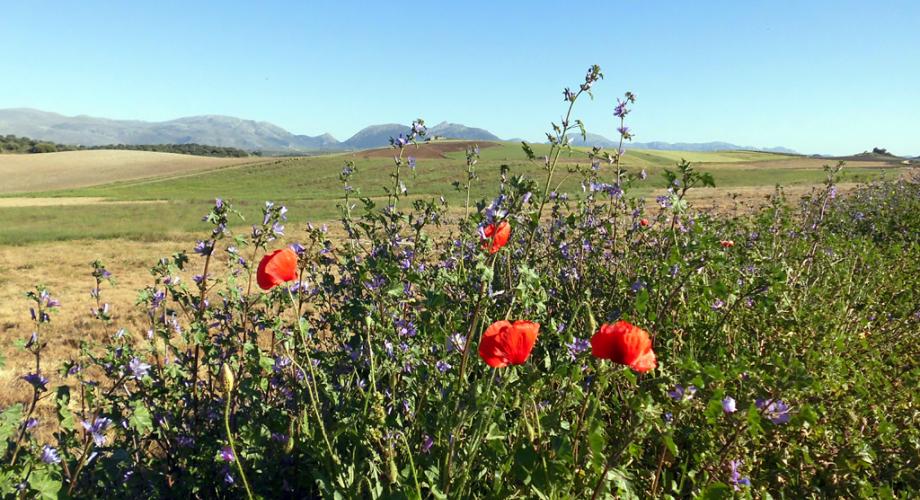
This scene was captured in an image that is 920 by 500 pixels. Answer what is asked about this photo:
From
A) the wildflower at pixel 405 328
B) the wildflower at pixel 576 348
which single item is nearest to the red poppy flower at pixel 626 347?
the wildflower at pixel 576 348

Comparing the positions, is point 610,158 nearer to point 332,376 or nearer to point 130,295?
point 332,376

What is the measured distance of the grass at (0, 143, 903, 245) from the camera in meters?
17.8

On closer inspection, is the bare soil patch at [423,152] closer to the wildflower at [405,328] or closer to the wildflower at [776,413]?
the wildflower at [405,328]

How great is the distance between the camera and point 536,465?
1694mm

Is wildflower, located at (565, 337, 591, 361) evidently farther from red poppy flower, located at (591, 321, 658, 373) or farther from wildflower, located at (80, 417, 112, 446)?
wildflower, located at (80, 417, 112, 446)

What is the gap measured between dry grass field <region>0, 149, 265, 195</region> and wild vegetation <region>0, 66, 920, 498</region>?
51.3 metres

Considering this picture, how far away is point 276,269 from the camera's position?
1.94m

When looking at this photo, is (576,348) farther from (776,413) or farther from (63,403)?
(63,403)

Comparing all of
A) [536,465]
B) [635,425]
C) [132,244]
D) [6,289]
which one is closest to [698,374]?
[635,425]

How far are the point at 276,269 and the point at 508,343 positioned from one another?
973 mm

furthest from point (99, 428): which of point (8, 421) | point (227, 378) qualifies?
point (227, 378)

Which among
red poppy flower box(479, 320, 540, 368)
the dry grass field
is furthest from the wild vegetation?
the dry grass field

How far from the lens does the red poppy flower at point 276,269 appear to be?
1.93 m

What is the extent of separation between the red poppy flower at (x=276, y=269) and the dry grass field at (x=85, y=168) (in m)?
52.0
